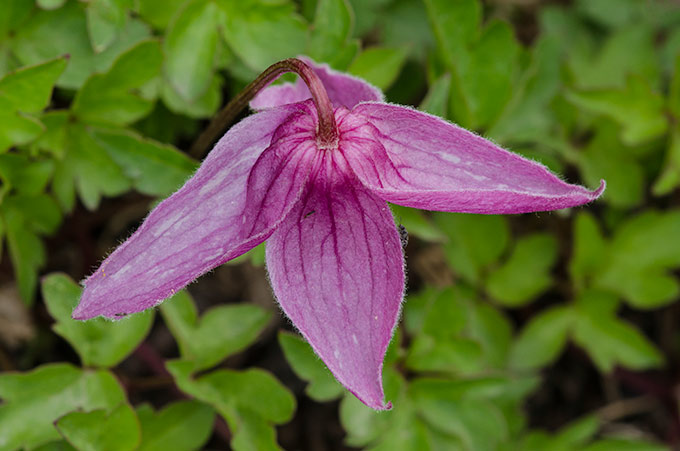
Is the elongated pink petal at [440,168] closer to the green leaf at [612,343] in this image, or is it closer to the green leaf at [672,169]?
the green leaf at [672,169]

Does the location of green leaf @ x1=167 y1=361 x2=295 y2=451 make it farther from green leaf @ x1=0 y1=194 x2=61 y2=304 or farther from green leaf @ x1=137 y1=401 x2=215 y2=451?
green leaf @ x1=0 y1=194 x2=61 y2=304

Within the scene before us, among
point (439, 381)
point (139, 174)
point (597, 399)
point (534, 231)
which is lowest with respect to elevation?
point (597, 399)

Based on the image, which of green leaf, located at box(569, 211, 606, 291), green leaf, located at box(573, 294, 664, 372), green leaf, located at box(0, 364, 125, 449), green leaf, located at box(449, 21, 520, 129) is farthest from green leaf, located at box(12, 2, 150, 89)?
green leaf, located at box(573, 294, 664, 372)

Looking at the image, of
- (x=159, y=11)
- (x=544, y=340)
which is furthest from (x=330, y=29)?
(x=544, y=340)

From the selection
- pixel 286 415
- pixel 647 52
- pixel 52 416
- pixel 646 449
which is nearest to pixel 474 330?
pixel 646 449

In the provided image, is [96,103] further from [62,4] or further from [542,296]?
[542,296]

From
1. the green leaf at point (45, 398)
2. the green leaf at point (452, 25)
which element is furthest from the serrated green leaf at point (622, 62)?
the green leaf at point (45, 398)
